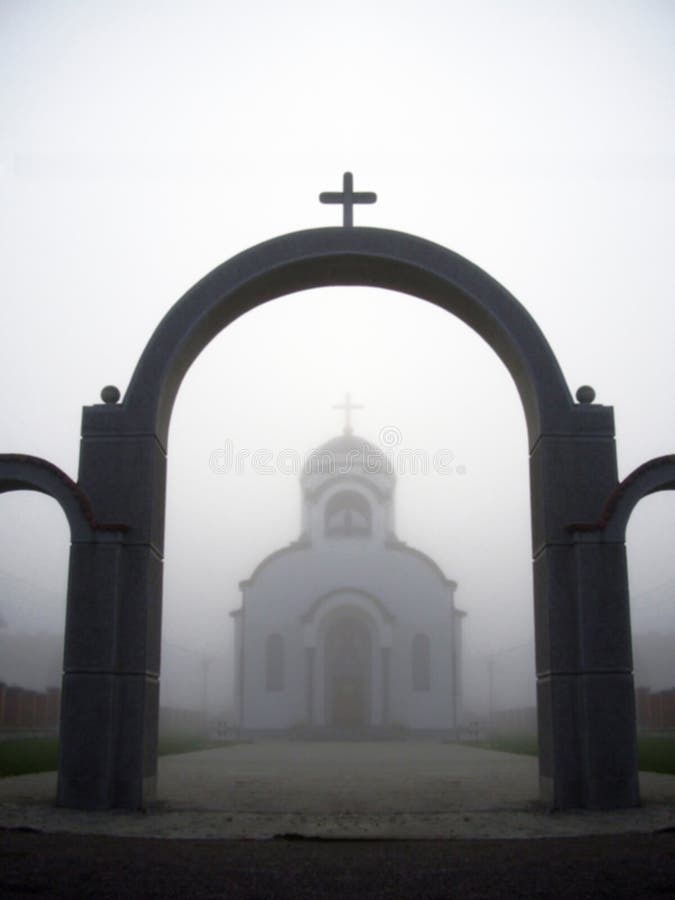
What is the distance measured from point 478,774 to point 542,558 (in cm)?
582

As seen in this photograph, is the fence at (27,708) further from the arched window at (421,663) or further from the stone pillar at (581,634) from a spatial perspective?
the stone pillar at (581,634)

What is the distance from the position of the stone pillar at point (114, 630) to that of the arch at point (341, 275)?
16.1 inches

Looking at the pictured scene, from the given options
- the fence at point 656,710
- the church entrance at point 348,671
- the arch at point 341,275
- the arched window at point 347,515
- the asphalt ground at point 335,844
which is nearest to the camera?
the asphalt ground at point 335,844

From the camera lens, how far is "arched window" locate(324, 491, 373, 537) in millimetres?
42562

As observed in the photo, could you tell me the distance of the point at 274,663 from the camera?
4006 cm

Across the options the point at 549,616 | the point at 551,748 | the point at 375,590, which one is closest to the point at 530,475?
the point at 549,616

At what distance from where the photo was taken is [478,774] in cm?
Result: 1552

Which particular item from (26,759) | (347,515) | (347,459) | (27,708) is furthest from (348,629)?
(26,759)

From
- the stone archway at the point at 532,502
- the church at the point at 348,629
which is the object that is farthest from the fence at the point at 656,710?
the stone archway at the point at 532,502

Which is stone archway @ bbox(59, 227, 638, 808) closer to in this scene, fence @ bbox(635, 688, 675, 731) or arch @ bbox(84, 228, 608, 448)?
arch @ bbox(84, 228, 608, 448)

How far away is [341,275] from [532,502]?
3.65 metres

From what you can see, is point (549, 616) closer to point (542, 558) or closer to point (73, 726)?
point (542, 558)

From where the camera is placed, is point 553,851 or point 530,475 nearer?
point 553,851

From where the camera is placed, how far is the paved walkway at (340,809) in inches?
339
